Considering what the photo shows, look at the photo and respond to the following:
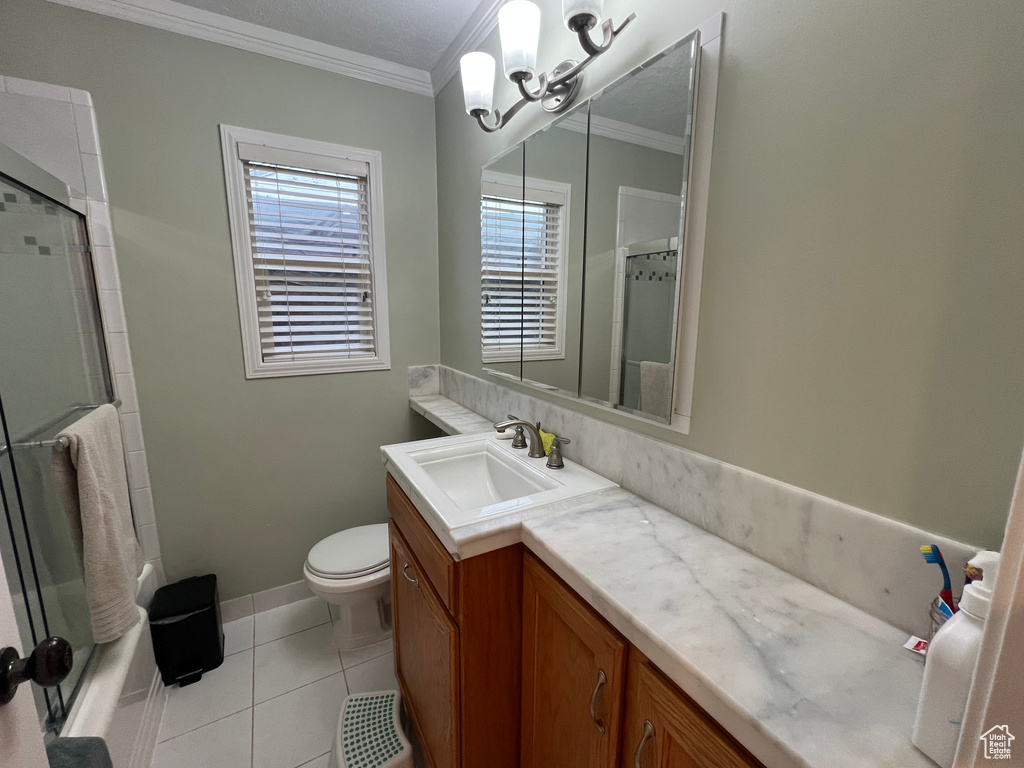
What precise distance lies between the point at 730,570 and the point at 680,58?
106 centimetres

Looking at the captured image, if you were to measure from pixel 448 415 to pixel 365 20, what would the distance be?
1592 millimetres

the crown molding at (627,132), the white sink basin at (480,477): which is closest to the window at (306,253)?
the white sink basin at (480,477)

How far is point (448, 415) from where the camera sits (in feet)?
6.29

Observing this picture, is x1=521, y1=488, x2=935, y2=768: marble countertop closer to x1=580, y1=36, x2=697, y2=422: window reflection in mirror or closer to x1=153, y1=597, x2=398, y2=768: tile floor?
x1=580, y1=36, x2=697, y2=422: window reflection in mirror

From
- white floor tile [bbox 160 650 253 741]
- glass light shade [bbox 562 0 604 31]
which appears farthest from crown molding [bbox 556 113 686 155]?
white floor tile [bbox 160 650 253 741]

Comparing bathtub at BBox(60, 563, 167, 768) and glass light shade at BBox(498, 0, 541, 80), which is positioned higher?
glass light shade at BBox(498, 0, 541, 80)

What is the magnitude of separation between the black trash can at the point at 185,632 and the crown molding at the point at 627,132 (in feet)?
7.16

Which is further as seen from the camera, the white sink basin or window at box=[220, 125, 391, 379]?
window at box=[220, 125, 391, 379]

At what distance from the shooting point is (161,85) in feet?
5.20

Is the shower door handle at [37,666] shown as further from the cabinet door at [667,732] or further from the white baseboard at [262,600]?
the white baseboard at [262,600]

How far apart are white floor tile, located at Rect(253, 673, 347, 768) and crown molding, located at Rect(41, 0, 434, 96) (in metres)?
2.54

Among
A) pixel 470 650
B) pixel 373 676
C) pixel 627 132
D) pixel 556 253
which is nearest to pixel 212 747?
pixel 373 676

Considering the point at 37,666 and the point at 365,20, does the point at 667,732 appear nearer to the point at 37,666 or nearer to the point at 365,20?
the point at 37,666

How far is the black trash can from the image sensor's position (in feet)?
5.23
